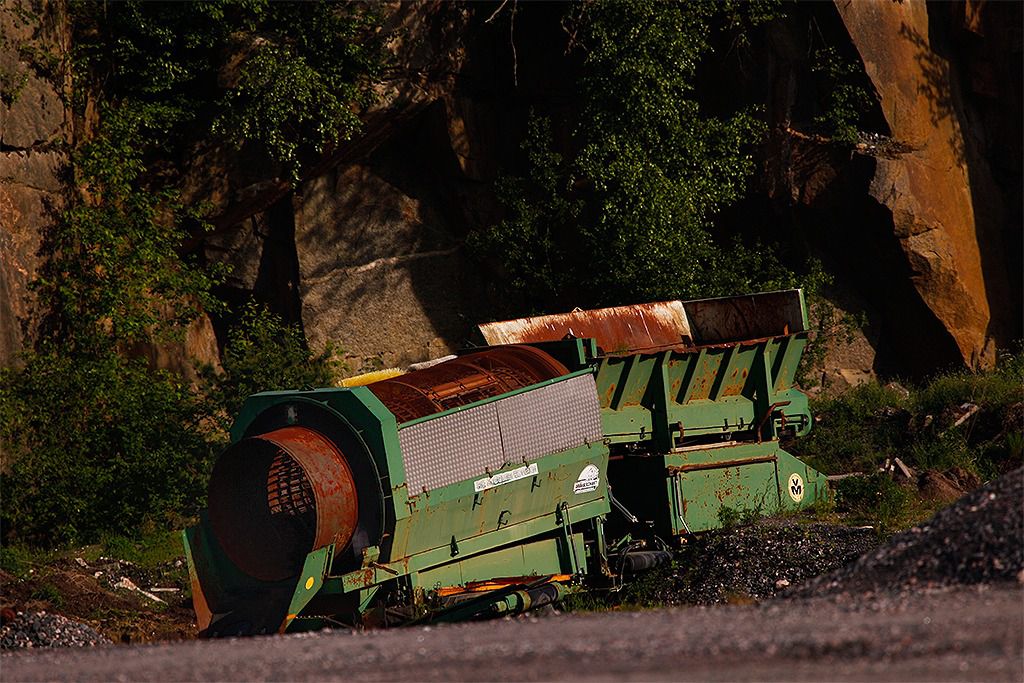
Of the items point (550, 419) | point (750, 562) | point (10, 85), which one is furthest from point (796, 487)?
point (10, 85)

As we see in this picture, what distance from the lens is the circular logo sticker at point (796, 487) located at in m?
12.8

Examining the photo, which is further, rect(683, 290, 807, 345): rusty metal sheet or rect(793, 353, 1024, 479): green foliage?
rect(793, 353, 1024, 479): green foliage

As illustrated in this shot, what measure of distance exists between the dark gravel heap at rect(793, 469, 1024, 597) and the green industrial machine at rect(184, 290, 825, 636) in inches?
→ 113

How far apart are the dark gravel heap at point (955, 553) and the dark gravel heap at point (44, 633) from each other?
18.8ft

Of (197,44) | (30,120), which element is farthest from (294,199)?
(30,120)

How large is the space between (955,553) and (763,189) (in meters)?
12.3

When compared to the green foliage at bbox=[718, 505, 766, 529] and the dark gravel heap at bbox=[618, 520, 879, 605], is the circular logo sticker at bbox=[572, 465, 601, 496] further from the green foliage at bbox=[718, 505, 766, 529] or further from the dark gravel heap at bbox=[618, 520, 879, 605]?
the green foliage at bbox=[718, 505, 766, 529]

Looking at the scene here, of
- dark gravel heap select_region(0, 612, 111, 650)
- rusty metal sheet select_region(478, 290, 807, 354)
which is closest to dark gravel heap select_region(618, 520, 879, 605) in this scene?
rusty metal sheet select_region(478, 290, 807, 354)

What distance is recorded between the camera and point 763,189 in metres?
18.7

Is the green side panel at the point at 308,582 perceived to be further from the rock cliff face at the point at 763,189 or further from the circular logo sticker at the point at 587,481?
the rock cliff face at the point at 763,189

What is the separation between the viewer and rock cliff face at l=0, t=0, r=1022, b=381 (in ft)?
59.6

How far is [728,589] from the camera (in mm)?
10438

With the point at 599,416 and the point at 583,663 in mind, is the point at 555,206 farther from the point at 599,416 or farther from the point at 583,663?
the point at 583,663

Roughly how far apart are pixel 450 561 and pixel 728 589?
95.2 inches
